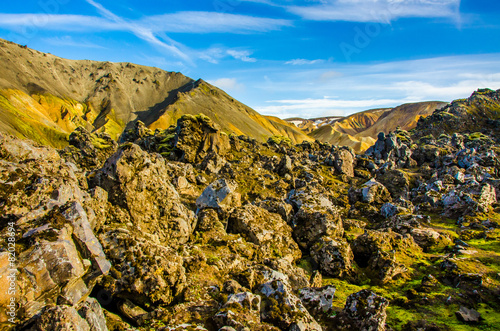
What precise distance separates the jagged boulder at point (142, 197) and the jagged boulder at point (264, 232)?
3.25 metres

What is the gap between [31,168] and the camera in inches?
421

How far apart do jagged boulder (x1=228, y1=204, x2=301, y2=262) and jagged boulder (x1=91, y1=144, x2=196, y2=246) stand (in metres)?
3.25

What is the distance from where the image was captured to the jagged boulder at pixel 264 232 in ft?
51.0

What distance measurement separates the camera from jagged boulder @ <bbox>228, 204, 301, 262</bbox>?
1556 centimetres

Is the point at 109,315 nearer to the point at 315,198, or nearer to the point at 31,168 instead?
the point at 31,168

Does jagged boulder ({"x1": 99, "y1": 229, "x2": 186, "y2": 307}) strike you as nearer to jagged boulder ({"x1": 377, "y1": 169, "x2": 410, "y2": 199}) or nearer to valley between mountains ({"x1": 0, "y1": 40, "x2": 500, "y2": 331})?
valley between mountains ({"x1": 0, "y1": 40, "x2": 500, "y2": 331})

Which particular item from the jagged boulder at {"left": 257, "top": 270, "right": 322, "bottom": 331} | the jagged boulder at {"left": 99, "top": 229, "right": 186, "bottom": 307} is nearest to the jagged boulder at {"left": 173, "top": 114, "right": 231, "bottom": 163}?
the jagged boulder at {"left": 99, "top": 229, "right": 186, "bottom": 307}

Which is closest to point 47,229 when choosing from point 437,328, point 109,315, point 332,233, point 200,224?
point 109,315

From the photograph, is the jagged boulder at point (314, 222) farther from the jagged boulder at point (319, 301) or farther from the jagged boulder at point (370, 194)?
the jagged boulder at point (370, 194)

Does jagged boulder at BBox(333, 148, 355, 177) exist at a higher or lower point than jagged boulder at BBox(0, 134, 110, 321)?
higher

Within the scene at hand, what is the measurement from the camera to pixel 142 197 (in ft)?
43.7

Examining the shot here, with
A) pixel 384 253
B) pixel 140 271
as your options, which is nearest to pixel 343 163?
pixel 384 253

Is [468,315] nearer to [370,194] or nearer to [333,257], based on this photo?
[333,257]

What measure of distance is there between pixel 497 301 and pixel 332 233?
858 cm
